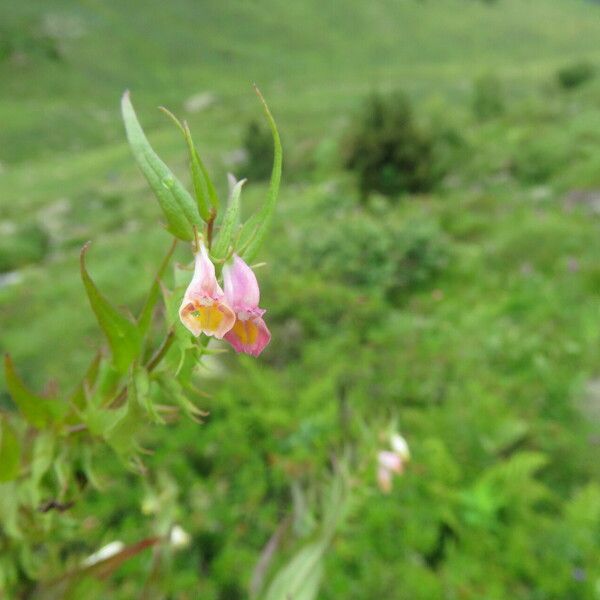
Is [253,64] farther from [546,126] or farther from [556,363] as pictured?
[556,363]

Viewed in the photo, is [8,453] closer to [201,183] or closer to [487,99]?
[201,183]

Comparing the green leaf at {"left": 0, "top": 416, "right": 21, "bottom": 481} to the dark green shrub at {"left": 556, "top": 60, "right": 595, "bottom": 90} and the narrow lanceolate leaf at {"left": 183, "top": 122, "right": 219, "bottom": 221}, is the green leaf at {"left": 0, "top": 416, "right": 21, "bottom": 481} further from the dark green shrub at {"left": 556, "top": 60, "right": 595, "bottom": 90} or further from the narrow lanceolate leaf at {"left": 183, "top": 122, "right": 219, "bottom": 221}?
the dark green shrub at {"left": 556, "top": 60, "right": 595, "bottom": 90}

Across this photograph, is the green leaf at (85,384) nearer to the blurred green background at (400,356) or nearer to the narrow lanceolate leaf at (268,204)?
the blurred green background at (400,356)

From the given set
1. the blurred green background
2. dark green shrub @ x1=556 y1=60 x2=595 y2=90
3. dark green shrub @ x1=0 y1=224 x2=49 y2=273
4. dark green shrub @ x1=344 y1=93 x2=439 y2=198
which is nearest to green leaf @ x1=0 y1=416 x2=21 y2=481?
the blurred green background

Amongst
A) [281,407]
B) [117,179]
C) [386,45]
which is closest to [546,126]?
[281,407]

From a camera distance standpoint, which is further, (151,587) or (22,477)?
(151,587)

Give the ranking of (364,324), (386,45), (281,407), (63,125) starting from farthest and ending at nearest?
(386,45) < (63,125) < (364,324) < (281,407)
